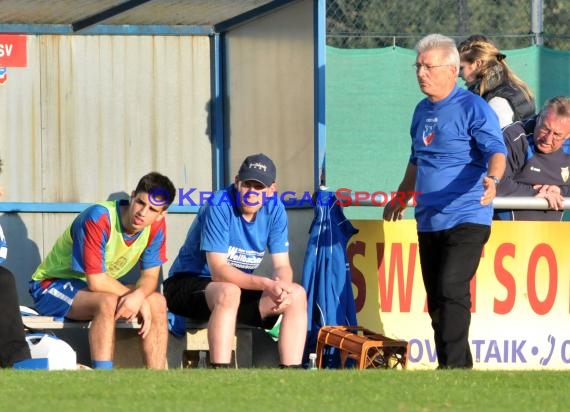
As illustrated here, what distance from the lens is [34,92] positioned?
392 inches

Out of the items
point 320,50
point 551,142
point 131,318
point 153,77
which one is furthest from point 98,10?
point 551,142

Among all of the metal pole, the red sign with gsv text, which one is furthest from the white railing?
the metal pole

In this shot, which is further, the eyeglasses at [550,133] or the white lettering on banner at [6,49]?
the white lettering on banner at [6,49]

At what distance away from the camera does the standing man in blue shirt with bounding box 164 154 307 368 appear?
8.55 m

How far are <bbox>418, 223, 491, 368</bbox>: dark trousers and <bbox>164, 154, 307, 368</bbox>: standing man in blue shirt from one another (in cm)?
101

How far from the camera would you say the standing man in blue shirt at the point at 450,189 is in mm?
8031

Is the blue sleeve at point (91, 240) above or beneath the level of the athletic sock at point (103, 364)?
above

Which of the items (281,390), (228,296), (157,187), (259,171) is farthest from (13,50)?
(281,390)

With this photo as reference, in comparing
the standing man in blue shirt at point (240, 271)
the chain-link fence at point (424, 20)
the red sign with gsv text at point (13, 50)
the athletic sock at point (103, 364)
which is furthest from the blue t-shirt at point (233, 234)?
the chain-link fence at point (424, 20)

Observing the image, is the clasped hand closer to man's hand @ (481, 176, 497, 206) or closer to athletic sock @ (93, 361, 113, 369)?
athletic sock @ (93, 361, 113, 369)

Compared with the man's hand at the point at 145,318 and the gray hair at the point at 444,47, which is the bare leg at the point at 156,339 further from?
the gray hair at the point at 444,47

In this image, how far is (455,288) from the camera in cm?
802

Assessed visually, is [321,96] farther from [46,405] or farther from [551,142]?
[46,405]

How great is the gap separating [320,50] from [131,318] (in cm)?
231
